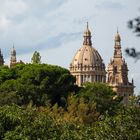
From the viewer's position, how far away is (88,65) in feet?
567

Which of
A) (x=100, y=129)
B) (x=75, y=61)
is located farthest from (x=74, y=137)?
(x=75, y=61)

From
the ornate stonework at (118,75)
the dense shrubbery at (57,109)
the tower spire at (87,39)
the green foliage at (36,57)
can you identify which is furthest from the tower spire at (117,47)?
the dense shrubbery at (57,109)

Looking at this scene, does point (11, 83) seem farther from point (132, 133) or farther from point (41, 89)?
point (132, 133)

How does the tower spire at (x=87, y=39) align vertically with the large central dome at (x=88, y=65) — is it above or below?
above

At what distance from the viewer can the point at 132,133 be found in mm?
33438

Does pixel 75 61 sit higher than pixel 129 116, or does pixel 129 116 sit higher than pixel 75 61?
pixel 75 61

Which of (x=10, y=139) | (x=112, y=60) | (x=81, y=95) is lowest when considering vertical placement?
(x=10, y=139)

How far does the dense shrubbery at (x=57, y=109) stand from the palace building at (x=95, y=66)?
78.9 m

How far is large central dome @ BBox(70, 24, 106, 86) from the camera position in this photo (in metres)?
172

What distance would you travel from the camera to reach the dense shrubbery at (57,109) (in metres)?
34.6

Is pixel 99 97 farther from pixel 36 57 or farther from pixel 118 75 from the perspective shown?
pixel 118 75

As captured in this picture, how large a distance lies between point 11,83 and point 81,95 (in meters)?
7.62

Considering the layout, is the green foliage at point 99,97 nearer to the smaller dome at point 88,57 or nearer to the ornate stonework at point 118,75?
the ornate stonework at point 118,75

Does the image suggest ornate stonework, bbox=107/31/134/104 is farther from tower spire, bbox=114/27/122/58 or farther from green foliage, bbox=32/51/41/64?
green foliage, bbox=32/51/41/64
